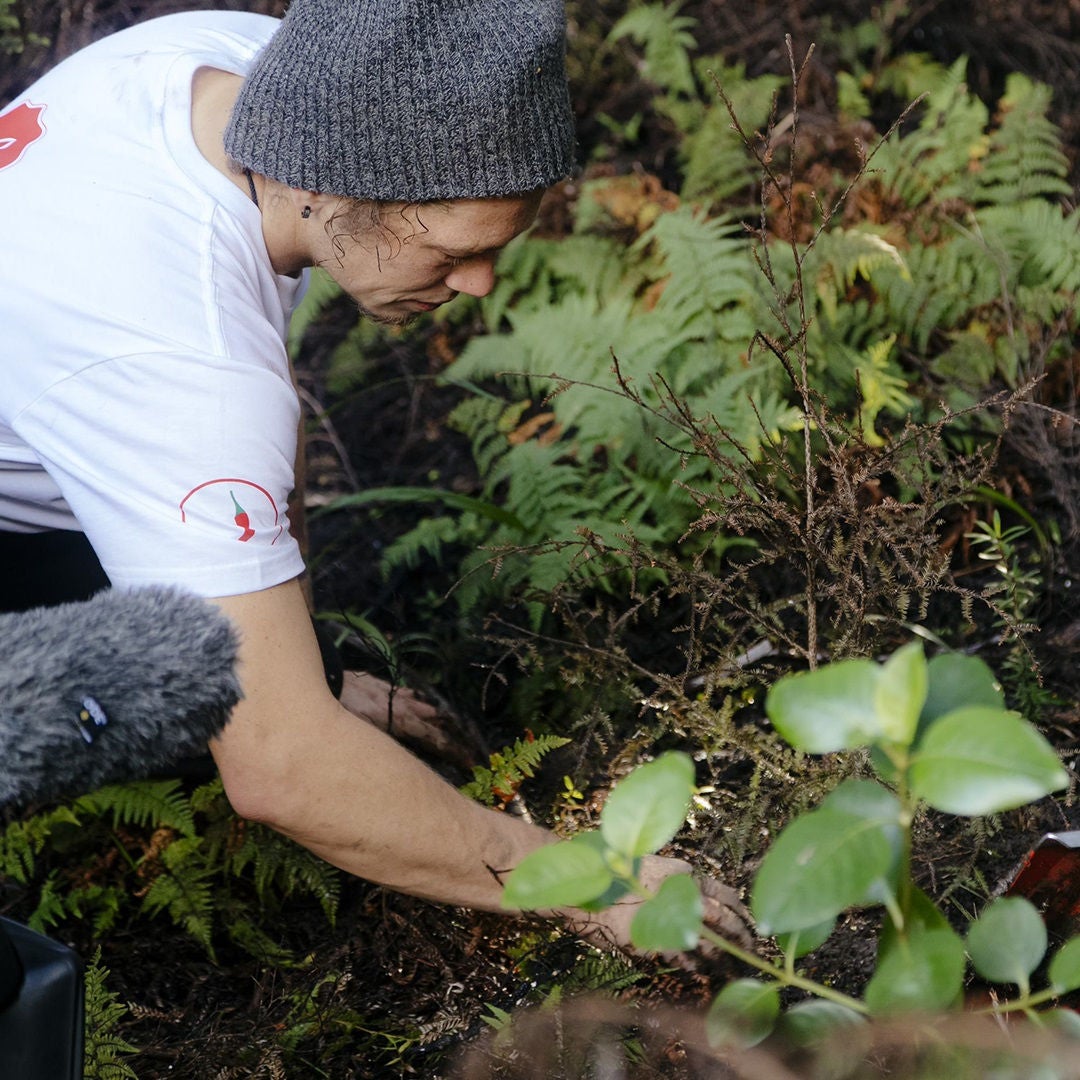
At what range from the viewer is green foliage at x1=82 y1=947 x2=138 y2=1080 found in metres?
1.92

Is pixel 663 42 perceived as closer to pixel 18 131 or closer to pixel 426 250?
pixel 426 250

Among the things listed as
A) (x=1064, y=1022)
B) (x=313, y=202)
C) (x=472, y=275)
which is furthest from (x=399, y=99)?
(x=1064, y=1022)

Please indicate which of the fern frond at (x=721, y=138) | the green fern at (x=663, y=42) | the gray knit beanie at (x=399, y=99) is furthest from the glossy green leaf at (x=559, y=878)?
the green fern at (x=663, y=42)

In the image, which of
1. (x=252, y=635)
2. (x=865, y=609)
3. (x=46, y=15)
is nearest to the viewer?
(x=252, y=635)

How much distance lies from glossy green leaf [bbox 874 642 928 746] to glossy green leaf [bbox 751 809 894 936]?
0.29 ft

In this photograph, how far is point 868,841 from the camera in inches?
35.6

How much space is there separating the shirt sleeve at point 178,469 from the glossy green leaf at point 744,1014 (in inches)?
42.3

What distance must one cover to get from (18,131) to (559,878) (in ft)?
6.56

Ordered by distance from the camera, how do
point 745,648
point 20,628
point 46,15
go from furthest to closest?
point 46,15 < point 745,648 < point 20,628

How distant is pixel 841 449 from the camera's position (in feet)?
6.75

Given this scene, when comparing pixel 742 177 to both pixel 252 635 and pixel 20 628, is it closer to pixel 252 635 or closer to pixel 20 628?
pixel 252 635

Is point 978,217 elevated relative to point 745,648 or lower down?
elevated

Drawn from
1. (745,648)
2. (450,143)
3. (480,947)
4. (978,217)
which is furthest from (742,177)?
(480,947)

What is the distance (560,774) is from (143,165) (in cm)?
163
